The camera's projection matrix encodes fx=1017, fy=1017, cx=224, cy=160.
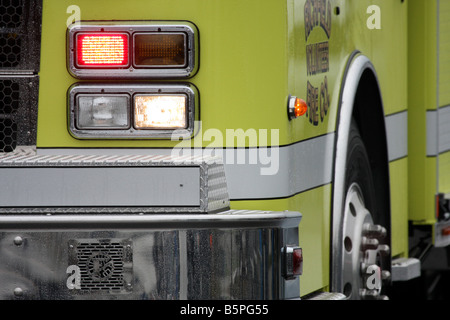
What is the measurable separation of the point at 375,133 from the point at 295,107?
3.96 ft

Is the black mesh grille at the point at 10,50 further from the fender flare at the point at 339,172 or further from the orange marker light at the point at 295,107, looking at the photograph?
the fender flare at the point at 339,172

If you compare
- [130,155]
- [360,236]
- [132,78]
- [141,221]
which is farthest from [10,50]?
[360,236]

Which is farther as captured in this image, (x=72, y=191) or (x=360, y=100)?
(x=360, y=100)

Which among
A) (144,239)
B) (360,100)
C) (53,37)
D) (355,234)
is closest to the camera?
(144,239)

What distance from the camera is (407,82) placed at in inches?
196

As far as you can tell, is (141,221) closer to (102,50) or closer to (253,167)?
(253,167)

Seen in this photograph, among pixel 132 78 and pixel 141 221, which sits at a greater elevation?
pixel 132 78

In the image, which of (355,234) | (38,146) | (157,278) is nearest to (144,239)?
(157,278)

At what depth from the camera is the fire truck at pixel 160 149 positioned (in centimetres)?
307

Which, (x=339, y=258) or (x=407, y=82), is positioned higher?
(x=407, y=82)

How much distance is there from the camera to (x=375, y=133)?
14.3 ft

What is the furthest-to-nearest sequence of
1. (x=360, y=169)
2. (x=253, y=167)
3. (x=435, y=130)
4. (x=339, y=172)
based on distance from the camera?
(x=435, y=130) → (x=360, y=169) → (x=339, y=172) → (x=253, y=167)
